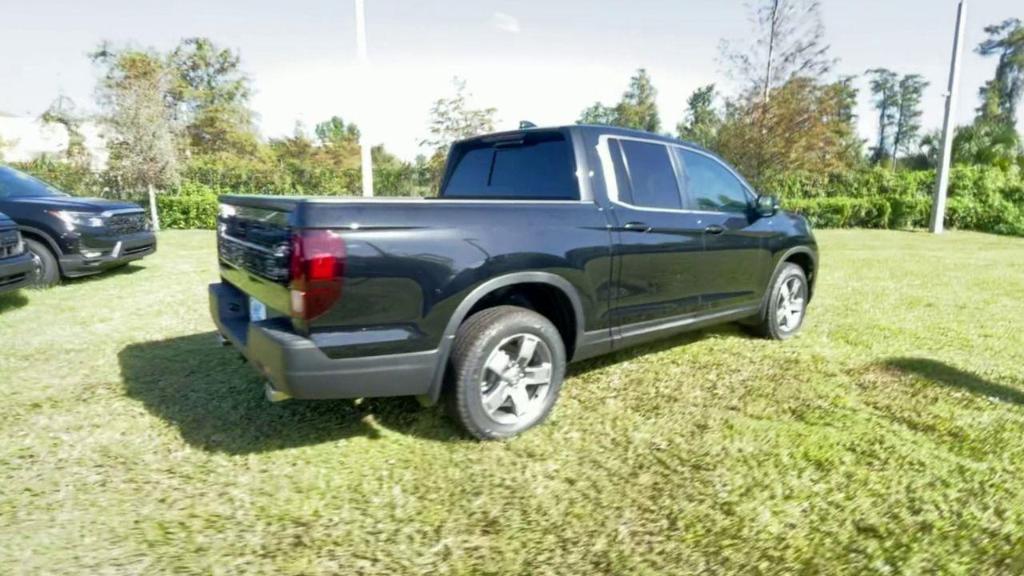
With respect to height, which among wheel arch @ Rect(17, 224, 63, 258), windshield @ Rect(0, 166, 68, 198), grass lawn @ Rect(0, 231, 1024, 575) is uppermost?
windshield @ Rect(0, 166, 68, 198)

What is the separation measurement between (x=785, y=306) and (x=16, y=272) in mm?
7552

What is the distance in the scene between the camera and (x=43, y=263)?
6.59 m

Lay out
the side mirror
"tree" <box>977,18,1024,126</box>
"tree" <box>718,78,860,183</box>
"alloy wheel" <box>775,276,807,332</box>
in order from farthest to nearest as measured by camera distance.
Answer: "tree" <box>977,18,1024,126</box> → "tree" <box>718,78,860,183</box> → "alloy wheel" <box>775,276,807,332</box> → the side mirror

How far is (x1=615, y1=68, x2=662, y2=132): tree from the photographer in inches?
2169

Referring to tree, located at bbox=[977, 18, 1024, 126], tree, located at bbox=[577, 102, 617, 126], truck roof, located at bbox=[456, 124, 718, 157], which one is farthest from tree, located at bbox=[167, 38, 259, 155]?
tree, located at bbox=[977, 18, 1024, 126]

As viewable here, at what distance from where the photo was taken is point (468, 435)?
2928 millimetres

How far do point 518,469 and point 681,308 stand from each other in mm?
1807

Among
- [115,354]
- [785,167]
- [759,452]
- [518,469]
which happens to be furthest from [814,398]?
Result: [785,167]

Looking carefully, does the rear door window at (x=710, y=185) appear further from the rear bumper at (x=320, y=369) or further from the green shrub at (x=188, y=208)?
the green shrub at (x=188, y=208)

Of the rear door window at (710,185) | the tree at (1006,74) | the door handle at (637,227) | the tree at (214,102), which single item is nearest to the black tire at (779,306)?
the rear door window at (710,185)

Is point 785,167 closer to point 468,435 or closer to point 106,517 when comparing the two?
point 468,435

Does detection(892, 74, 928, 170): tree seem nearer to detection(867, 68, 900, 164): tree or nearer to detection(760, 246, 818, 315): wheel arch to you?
detection(867, 68, 900, 164): tree

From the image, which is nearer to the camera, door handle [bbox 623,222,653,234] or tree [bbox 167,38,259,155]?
door handle [bbox 623,222,653,234]

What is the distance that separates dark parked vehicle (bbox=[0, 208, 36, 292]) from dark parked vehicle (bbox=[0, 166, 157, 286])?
0.97 m
